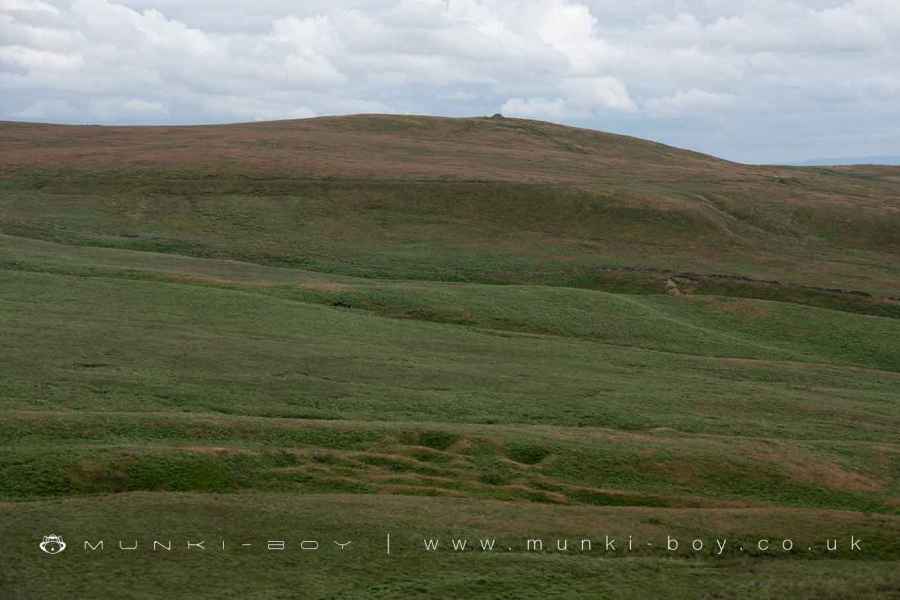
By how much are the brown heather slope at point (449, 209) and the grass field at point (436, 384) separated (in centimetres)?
44

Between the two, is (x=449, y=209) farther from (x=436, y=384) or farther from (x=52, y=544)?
(x=52, y=544)

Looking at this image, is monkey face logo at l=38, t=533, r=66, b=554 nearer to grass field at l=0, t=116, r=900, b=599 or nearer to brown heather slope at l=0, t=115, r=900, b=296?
grass field at l=0, t=116, r=900, b=599

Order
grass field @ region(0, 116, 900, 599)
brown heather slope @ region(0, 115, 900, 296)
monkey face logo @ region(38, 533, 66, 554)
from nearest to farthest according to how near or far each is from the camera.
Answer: monkey face logo @ region(38, 533, 66, 554) → grass field @ region(0, 116, 900, 599) → brown heather slope @ region(0, 115, 900, 296)

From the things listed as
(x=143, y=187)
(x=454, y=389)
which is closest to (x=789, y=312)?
(x=454, y=389)

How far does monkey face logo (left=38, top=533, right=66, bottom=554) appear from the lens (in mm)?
16500

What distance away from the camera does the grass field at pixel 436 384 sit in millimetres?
17609

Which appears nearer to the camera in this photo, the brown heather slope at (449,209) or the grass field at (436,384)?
the grass field at (436,384)

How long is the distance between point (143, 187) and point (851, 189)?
6445 cm

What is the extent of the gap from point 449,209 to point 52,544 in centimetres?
5814

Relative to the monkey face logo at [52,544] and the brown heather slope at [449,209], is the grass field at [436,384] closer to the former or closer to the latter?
the monkey face logo at [52,544]

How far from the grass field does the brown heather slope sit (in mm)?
442

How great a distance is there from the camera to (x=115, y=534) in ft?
56.6

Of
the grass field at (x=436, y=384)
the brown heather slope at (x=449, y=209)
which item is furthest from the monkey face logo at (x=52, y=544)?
the brown heather slope at (x=449, y=209)

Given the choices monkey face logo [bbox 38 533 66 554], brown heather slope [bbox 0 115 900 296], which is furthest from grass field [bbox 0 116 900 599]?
brown heather slope [bbox 0 115 900 296]
